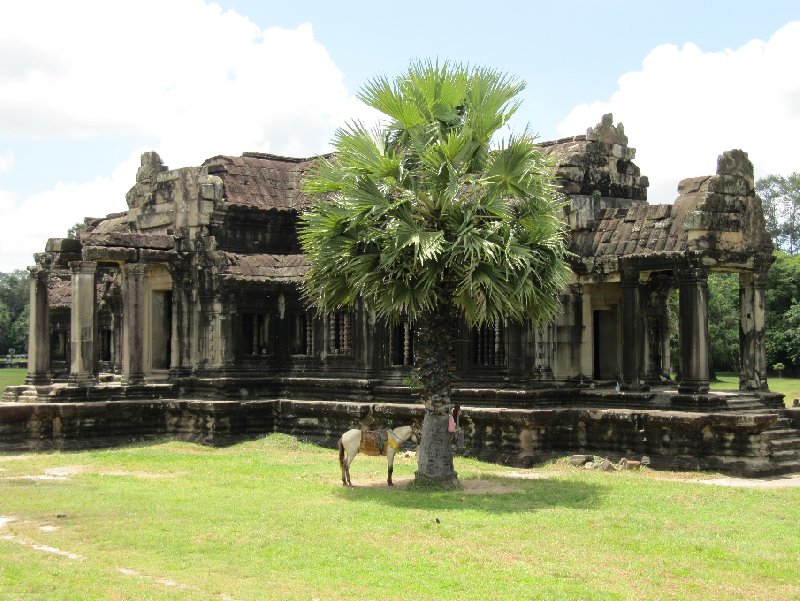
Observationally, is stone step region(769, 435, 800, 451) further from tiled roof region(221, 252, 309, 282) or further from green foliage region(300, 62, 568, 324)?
tiled roof region(221, 252, 309, 282)

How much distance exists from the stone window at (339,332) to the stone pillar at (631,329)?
20.6ft

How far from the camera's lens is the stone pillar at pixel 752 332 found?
66.1 feet

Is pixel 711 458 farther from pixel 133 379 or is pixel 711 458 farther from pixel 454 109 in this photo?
pixel 133 379

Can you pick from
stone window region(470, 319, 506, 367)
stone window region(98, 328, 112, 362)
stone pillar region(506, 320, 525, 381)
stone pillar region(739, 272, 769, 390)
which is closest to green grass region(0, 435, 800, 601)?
stone pillar region(506, 320, 525, 381)

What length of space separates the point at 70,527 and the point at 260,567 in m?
3.54

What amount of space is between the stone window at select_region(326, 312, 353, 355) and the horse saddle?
6.73m

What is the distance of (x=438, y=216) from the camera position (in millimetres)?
15781

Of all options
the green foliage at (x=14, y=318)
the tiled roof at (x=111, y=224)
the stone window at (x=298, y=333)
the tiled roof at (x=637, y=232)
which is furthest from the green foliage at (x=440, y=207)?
the green foliage at (x=14, y=318)

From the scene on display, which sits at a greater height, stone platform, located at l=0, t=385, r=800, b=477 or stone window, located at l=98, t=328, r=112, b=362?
stone window, located at l=98, t=328, r=112, b=362

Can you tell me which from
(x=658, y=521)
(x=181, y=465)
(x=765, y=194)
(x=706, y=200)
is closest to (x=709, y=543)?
(x=658, y=521)

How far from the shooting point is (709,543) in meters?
11.6

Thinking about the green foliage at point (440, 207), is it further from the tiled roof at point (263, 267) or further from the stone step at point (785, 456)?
the tiled roof at point (263, 267)

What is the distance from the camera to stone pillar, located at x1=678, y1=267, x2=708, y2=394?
18.5 metres

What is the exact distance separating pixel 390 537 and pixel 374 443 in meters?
4.44
